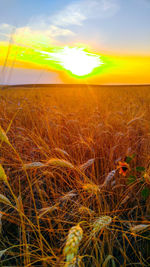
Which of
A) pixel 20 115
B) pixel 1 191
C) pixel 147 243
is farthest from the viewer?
pixel 20 115

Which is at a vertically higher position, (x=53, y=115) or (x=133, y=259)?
(x=53, y=115)

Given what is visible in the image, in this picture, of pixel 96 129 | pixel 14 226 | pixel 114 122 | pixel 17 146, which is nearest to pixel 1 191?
pixel 14 226

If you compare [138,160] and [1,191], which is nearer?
[1,191]

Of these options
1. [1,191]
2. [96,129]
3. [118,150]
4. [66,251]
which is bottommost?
[1,191]

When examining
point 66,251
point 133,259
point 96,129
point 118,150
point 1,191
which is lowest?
point 133,259

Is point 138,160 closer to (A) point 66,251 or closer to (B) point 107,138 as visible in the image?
(B) point 107,138

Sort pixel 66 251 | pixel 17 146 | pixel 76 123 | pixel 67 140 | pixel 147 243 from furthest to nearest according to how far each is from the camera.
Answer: pixel 76 123 < pixel 67 140 < pixel 17 146 < pixel 147 243 < pixel 66 251

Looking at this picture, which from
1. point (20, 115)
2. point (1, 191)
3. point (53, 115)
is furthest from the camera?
point (20, 115)

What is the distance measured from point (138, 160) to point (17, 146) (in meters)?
1.02

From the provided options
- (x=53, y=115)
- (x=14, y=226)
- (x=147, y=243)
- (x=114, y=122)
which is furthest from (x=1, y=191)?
(x=114, y=122)

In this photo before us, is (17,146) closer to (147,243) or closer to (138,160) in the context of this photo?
(138,160)

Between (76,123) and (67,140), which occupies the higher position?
(76,123)

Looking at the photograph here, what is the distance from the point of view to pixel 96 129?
174 centimetres

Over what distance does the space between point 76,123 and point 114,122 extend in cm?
56
